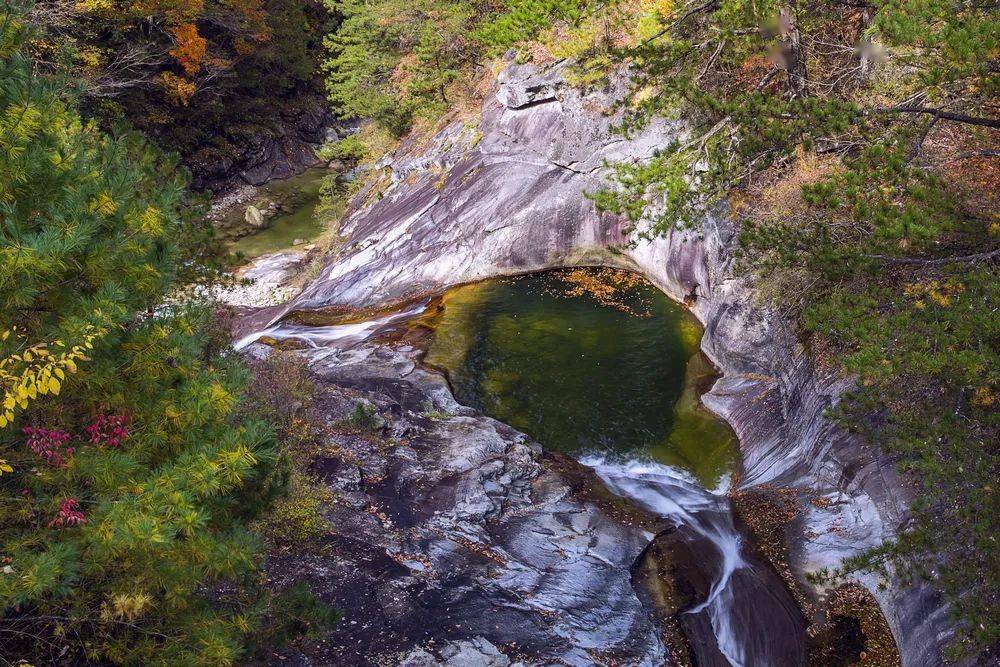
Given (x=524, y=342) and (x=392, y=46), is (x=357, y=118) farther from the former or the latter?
(x=524, y=342)

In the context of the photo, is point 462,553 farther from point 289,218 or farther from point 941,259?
point 289,218

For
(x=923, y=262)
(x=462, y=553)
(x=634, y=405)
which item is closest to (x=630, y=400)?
(x=634, y=405)

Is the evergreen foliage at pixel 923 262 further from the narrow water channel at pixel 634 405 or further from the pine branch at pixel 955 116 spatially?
the narrow water channel at pixel 634 405

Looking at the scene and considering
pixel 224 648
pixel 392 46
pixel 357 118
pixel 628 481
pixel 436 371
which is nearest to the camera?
pixel 224 648

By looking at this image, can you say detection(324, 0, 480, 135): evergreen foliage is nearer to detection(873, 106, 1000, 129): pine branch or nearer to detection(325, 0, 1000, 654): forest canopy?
detection(325, 0, 1000, 654): forest canopy

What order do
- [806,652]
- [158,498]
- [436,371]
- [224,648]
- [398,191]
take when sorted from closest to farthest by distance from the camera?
[158,498]
[224,648]
[806,652]
[436,371]
[398,191]

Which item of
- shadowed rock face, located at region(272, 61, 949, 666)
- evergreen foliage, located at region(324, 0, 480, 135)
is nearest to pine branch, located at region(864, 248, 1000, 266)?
shadowed rock face, located at region(272, 61, 949, 666)

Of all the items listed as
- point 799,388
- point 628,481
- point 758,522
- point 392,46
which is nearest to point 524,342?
point 628,481

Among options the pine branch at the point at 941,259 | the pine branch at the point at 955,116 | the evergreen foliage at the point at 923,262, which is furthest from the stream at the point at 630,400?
the pine branch at the point at 955,116
